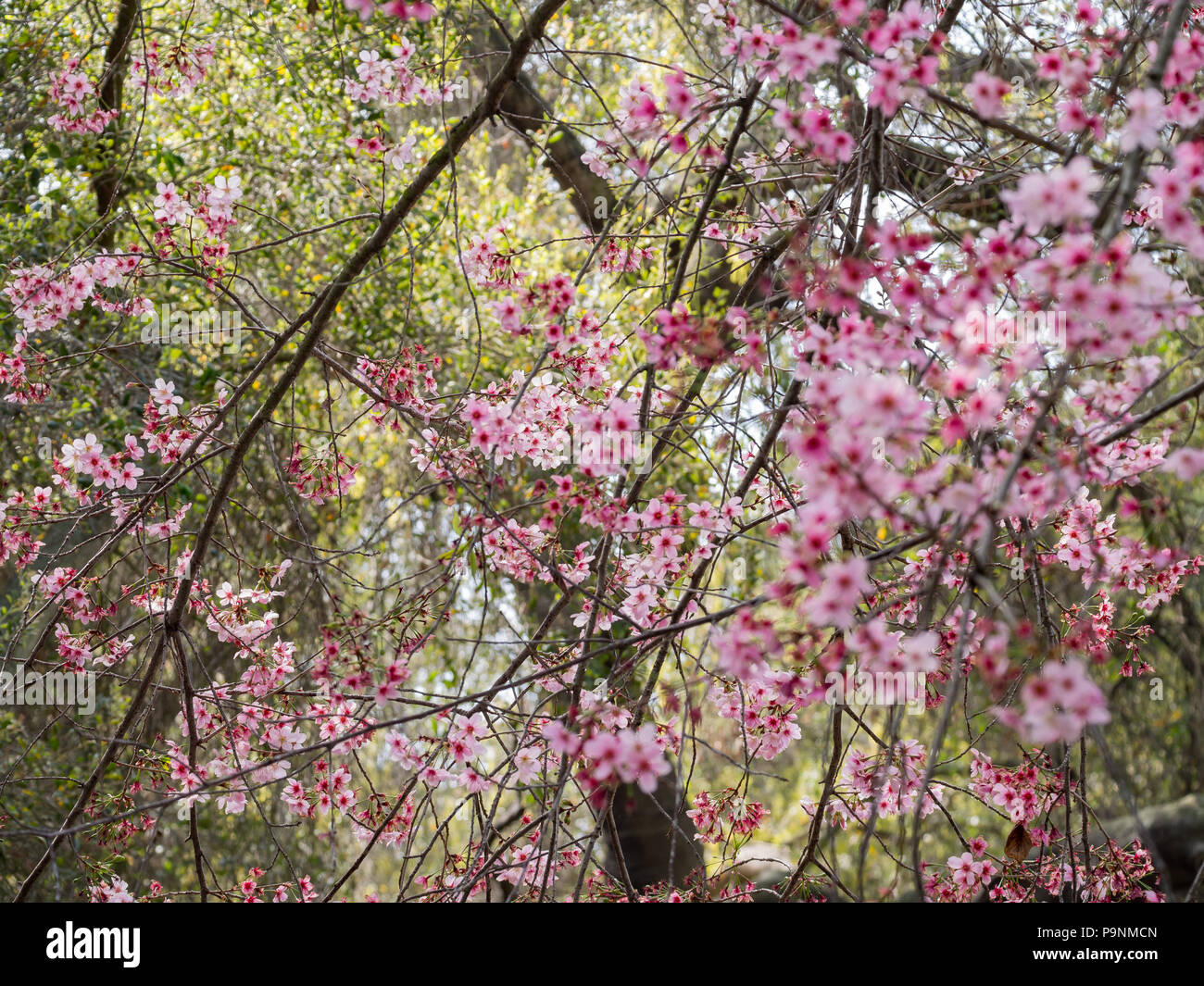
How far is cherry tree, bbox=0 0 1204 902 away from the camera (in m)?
1.21

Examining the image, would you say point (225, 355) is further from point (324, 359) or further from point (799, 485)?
point (799, 485)

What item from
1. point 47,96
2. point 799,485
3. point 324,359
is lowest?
point 799,485

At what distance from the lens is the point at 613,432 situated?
5.59 ft

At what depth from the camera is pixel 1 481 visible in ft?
8.86

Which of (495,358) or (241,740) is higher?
(495,358)

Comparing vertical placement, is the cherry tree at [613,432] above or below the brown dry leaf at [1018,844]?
above

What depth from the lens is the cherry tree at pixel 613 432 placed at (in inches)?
47.5

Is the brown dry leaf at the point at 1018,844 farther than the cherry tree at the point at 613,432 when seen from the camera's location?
Yes

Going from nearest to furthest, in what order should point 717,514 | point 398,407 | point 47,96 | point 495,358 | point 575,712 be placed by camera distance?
point 575,712
point 717,514
point 398,407
point 47,96
point 495,358

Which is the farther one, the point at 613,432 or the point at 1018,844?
the point at 1018,844

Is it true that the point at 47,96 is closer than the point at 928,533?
No

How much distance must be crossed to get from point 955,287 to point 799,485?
1.03 meters

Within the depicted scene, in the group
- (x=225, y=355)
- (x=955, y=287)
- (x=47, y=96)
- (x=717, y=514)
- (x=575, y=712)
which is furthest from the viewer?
(x=225, y=355)

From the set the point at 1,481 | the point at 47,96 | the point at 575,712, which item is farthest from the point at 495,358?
the point at 575,712
